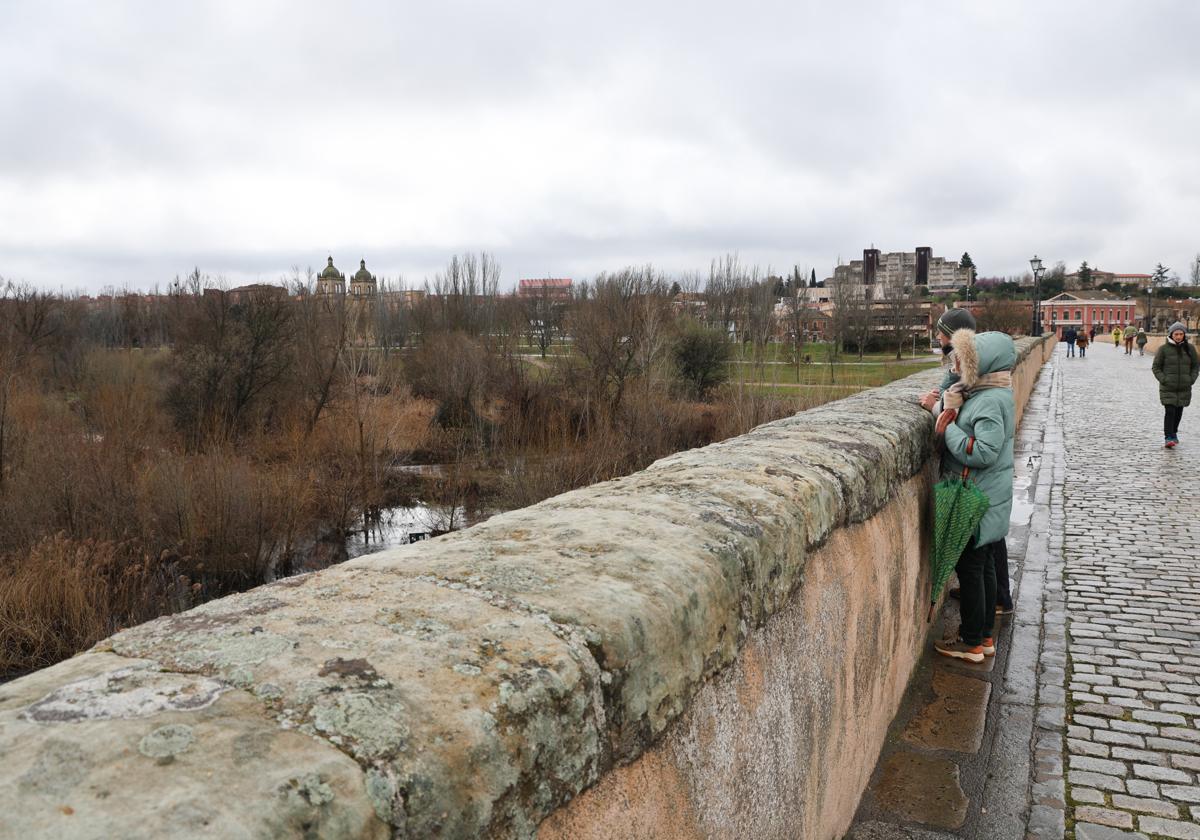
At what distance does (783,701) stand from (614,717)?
0.84m

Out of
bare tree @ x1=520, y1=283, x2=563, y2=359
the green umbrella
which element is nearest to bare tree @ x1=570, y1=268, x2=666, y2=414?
bare tree @ x1=520, y1=283, x2=563, y2=359

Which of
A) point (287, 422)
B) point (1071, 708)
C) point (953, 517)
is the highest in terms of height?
point (953, 517)

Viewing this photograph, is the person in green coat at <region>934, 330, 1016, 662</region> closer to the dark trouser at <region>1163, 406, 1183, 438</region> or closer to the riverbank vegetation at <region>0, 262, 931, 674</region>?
the riverbank vegetation at <region>0, 262, 931, 674</region>

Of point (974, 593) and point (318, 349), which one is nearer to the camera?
point (974, 593)

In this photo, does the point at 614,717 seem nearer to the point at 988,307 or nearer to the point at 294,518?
the point at 294,518

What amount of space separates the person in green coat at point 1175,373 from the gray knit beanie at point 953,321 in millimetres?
8487

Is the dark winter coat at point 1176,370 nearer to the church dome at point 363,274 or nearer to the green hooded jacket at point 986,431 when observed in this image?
the green hooded jacket at point 986,431

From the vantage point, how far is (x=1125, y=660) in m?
4.38

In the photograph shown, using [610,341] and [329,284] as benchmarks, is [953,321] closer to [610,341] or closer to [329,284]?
[610,341]

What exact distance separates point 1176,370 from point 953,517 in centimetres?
949

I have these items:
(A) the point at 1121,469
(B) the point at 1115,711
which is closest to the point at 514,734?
(B) the point at 1115,711

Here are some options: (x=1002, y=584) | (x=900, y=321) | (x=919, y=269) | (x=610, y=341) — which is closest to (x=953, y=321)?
(x=1002, y=584)

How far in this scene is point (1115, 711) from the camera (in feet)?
12.4

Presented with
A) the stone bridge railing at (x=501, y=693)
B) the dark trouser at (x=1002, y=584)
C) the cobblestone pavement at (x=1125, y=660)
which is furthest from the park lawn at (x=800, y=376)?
the stone bridge railing at (x=501, y=693)
